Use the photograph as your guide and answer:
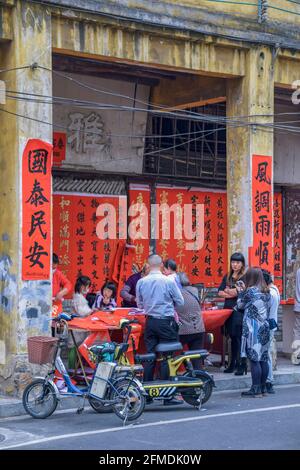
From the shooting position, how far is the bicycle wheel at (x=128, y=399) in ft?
32.3

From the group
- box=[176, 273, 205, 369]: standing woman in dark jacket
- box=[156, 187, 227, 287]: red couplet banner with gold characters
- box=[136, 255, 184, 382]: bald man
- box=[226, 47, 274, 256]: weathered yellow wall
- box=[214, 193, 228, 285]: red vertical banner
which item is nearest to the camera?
box=[136, 255, 184, 382]: bald man

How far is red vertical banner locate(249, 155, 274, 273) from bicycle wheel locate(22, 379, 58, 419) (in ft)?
15.7

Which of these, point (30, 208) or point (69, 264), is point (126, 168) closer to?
point (69, 264)

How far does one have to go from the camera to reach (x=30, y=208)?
11648 mm

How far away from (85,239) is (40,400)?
5.53m

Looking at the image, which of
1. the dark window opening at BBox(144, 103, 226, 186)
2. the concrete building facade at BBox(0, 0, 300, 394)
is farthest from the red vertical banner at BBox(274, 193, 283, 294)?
the dark window opening at BBox(144, 103, 226, 186)

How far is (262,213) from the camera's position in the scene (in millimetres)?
14164

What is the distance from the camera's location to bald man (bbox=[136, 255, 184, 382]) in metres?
11.2

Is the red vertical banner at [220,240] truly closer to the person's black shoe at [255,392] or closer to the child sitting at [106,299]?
the child sitting at [106,299]

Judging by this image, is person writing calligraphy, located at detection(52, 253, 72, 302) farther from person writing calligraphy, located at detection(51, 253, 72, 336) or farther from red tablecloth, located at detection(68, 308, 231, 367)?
red tablecloth, located at detection(68, 308, 231, 367)

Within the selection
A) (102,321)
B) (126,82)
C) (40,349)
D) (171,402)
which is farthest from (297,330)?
(40,349)

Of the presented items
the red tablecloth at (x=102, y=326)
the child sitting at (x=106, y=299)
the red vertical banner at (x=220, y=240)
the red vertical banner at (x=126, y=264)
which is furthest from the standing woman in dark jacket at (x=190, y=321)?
the red vertical banner at (x=220, y=240)

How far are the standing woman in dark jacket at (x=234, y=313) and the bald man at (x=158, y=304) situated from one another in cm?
217
